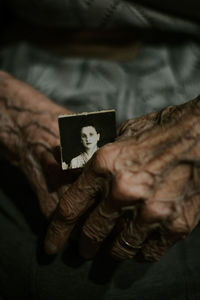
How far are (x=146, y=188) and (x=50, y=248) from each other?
34 cm

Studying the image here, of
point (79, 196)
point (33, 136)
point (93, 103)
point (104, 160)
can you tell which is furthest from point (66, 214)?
point (93, 103)

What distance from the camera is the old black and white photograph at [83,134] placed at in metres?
0.72

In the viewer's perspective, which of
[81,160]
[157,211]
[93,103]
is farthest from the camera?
[93,103]

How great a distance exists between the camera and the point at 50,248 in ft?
2.72

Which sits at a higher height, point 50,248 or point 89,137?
point 89,137

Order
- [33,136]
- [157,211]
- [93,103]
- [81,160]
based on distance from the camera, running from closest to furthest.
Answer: [157,211] < [81,160] < [33,136] < [93,103]

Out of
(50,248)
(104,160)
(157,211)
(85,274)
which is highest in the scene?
(104,160)

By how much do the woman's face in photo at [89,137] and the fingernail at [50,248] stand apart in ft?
0.95

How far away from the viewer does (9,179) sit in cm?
111

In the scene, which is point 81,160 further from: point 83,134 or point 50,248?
point 50,248

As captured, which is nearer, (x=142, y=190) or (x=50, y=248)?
(x=142, y=190)

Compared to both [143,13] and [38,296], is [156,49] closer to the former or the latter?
[143,13]

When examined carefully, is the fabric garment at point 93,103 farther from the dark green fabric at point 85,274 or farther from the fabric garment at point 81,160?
the fabric garment at point 81,160

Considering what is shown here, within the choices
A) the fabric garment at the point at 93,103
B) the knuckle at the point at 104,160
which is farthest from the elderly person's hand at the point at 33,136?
the knuckle at the point at 104,160
